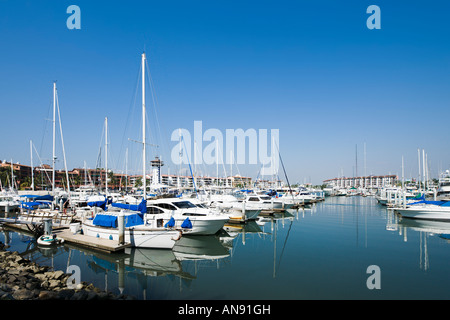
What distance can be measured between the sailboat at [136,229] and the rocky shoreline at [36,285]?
15.7ft

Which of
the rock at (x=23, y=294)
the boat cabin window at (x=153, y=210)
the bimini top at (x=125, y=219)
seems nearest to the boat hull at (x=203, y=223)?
the boat cabin window at (x=153, y=210)

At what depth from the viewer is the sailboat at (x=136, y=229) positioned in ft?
57.5

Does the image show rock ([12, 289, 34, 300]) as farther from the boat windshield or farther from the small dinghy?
the boat windshield

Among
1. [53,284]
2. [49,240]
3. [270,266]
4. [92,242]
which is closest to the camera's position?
[53,284]

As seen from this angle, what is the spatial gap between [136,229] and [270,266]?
922 centimetres

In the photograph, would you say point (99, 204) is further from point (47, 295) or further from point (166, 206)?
point (47, 295)

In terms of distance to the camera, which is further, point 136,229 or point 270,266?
point 136,229

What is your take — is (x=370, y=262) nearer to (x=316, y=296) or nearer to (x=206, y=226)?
(x=316, y=296)

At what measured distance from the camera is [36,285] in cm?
1102

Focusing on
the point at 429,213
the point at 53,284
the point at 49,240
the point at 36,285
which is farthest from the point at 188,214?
the point at 429,213

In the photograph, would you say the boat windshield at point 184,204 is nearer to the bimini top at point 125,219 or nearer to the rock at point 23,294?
the bimini top at point 125,219

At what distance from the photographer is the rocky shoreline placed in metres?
9.61

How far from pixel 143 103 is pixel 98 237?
37.5 ft

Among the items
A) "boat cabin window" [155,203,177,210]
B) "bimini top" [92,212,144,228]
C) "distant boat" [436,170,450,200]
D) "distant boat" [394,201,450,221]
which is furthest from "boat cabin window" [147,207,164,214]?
"distant boat" [436,170,450,200]
